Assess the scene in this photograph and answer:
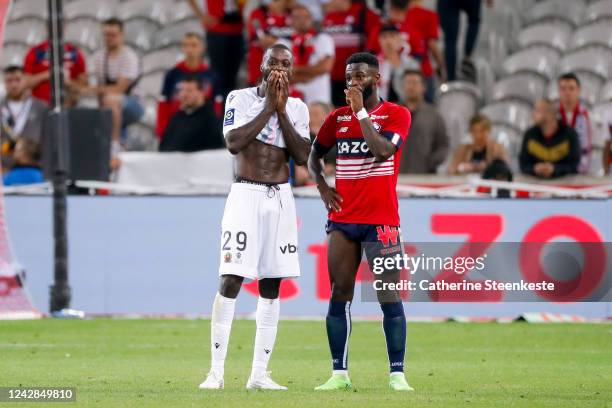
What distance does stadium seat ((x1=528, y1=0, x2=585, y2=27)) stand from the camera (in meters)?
23.0

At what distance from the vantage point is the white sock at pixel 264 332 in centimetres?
988

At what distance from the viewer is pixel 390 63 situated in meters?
19.0

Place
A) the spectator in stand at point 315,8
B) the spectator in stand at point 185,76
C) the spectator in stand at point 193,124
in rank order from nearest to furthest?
the spectator in stand at point 193,124, the spectator in stand at point 185,76, the spectator in stand at point 315,8

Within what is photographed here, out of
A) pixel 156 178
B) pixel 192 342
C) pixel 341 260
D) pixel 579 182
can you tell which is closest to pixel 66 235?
pixel 156 178

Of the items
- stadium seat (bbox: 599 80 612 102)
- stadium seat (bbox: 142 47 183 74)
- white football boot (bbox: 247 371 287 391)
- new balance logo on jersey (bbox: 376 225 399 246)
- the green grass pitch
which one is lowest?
the green grass pitch

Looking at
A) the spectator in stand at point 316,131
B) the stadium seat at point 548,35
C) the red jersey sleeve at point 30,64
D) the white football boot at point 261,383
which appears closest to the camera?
the white football boot at point 261,383

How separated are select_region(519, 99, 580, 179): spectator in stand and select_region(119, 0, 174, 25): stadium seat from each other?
9.03m

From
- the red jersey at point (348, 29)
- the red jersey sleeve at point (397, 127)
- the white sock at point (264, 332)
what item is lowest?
the white sock at point (264, 332)

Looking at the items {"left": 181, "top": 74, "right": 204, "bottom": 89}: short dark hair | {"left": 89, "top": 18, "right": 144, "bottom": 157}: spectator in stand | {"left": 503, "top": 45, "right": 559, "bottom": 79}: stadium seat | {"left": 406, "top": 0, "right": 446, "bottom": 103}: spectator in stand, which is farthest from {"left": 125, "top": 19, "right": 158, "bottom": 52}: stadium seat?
{"left": 503, "top": 45, "right": 559, "bottom": 79}: stadium seat

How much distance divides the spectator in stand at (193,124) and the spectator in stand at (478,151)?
127 inches

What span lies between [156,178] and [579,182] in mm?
5419

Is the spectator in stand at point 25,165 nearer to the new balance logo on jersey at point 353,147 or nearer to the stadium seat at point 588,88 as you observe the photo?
the stadium seat at point 588,88

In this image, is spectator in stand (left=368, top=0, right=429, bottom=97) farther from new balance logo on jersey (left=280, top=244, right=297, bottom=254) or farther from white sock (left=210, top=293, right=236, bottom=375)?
white sock (left=210, top=293, right=236, bottom=375)

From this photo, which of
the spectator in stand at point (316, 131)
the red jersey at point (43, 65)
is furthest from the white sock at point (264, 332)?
the red jersey at point (43, 65)
